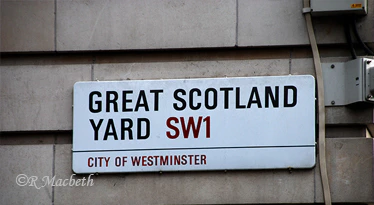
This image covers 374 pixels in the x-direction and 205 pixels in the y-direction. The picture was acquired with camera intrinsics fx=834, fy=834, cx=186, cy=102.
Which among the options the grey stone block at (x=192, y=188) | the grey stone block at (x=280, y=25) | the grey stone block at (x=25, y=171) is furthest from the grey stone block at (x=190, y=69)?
the grey stone block at (x=25, y=171)

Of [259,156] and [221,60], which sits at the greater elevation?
[221,60]

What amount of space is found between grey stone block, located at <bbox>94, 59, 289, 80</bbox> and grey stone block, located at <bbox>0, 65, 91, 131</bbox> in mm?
318

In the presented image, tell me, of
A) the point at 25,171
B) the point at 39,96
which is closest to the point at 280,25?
the point at 39,96

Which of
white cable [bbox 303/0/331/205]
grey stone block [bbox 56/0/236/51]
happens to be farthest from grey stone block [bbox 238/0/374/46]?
grey stone block [bbox 56/0/236/51]

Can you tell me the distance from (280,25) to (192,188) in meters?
2.26

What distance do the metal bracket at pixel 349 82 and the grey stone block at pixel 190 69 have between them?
0.54 metres

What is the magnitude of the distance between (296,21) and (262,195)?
216 centimetres

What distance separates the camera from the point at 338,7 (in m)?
9.96

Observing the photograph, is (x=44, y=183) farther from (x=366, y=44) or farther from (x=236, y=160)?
(x=366, y=44)

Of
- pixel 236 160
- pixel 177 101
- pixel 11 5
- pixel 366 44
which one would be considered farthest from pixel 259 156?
pixel 11 5

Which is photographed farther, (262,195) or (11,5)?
(11,5)

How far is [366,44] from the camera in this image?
10.1m

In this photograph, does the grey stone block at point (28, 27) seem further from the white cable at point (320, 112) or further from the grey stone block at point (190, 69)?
the white cable at point (320, 112)

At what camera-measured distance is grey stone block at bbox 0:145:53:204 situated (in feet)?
34.1
